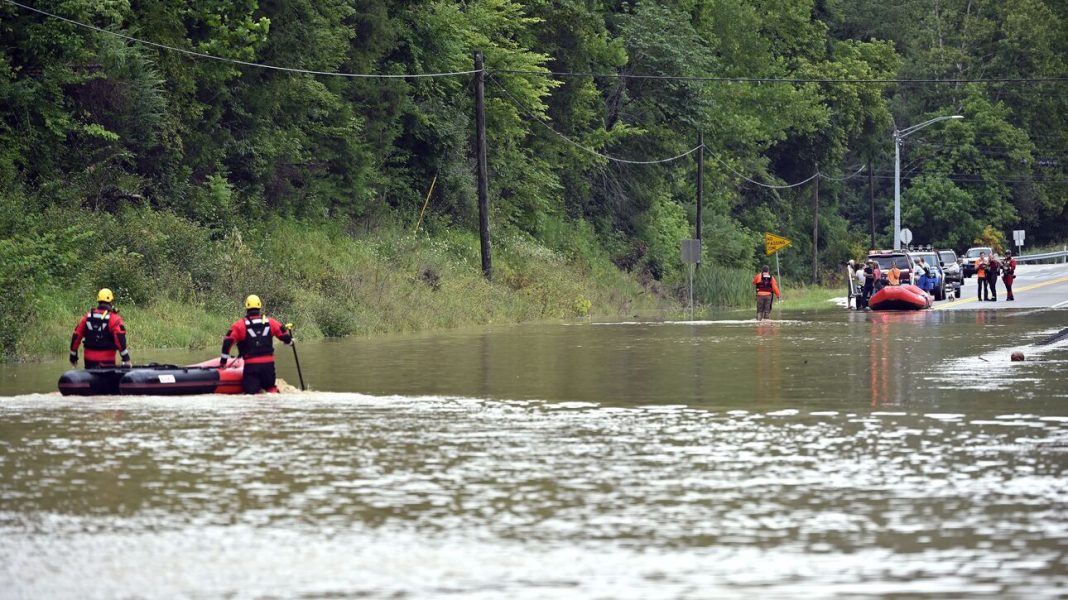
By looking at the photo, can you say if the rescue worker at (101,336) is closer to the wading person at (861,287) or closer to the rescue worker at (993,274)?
the wading person at (861,287)

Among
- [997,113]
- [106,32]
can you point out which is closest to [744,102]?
[997,113]

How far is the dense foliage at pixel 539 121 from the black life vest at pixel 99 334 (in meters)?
8.41

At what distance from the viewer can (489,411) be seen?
21.4 meters

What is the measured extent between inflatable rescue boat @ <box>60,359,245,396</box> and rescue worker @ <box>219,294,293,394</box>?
22cm

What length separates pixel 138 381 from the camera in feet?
75.6

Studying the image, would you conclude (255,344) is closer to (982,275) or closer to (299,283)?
(299,283)

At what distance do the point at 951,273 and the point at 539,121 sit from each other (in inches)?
691

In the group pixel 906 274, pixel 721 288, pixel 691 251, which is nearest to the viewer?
pixel 906 274

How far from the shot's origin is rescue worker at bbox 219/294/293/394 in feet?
74.7

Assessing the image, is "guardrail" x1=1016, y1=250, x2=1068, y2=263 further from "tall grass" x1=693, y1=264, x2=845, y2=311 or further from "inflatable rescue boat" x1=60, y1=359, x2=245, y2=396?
"inflatable rescue boat" x1=60, y1=359, x2=245, y2=396

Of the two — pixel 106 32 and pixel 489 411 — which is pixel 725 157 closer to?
pixel 106 32

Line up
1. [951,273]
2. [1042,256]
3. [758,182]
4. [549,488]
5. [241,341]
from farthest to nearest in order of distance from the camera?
[1042,256] → [758,182] → [951,273] → [241,341] → [549,488]

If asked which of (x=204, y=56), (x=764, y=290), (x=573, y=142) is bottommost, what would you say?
(x=764, y=290)

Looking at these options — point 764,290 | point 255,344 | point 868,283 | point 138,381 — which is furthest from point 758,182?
point 138,381
